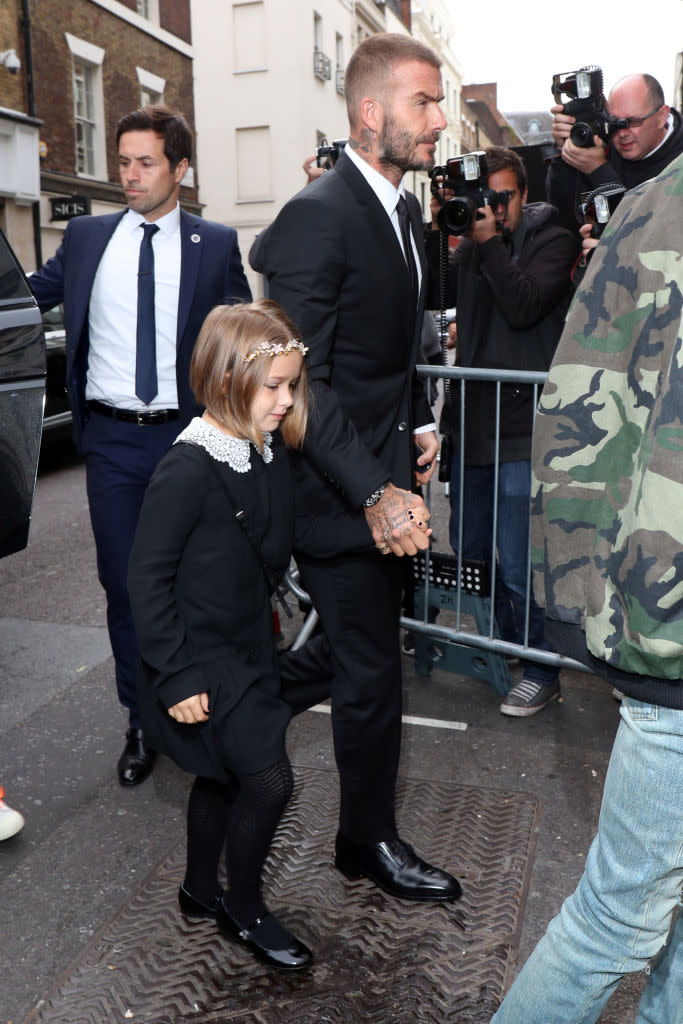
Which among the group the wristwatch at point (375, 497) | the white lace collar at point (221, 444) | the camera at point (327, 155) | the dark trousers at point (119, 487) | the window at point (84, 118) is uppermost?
the window at point (84, 118)

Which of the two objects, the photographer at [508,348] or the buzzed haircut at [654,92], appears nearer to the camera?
the photographer at [508,348]

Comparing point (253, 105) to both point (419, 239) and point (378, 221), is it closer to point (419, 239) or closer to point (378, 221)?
point (419, 239)

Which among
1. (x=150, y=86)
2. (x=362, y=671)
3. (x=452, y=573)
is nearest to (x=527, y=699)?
(x=452, y=573)

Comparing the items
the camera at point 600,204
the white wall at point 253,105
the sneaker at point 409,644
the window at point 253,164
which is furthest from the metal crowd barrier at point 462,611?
the window at point 253,164

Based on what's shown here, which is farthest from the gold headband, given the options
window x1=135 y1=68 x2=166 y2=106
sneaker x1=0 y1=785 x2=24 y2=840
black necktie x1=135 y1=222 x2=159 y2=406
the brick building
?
window x1=135 y1=68 x2=166 y2=106

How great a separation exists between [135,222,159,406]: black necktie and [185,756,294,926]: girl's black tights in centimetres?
140

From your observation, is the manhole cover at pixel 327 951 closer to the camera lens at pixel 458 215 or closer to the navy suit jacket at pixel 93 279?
the navy suit jacket at pixel 93 279

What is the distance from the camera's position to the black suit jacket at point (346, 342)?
2500 millimetres

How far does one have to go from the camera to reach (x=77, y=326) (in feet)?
11.3

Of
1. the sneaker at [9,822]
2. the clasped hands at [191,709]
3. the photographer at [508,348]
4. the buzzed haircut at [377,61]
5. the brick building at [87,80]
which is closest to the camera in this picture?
the clasped hands at [191,709]

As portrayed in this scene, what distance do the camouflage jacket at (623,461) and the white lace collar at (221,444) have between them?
87 centimetres

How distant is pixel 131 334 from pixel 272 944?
202cm

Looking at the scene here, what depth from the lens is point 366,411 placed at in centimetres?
270

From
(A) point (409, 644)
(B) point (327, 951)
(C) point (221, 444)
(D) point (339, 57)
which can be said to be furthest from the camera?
(D) point (339, 57)
